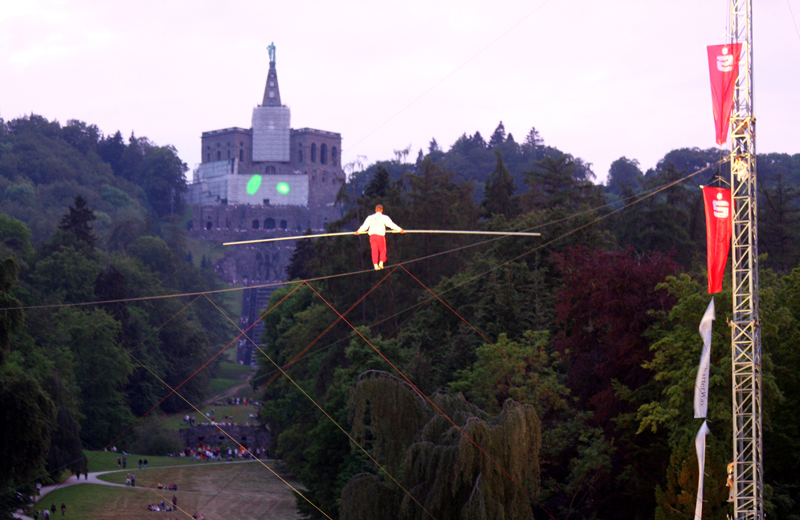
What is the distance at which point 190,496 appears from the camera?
124ft

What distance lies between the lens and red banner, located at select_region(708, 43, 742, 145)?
1578 centimetres

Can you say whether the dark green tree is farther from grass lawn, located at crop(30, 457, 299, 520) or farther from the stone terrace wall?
grass lawn, located at crop(30, 457, 299, 520)

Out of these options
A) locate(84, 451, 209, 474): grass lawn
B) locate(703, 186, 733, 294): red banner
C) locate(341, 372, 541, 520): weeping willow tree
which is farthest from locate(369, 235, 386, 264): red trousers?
locate(84, 451, 209, 474): grass lawn

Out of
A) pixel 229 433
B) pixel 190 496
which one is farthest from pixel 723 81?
pixel 229 433

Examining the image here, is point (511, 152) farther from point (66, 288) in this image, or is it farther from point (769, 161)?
point (66, 288)

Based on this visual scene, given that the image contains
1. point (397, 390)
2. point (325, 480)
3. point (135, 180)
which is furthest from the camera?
point (135, 180)

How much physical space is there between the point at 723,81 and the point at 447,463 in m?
9.14

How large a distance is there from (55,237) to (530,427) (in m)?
49.7

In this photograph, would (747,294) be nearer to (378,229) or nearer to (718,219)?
(718,219)

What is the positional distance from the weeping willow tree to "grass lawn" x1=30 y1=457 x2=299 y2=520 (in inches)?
633

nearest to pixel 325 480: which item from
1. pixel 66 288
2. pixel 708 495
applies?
pixel 708 495

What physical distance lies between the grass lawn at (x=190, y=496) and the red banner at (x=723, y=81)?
2547 cm

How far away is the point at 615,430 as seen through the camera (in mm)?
23531

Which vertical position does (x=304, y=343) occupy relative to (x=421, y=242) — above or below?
below
